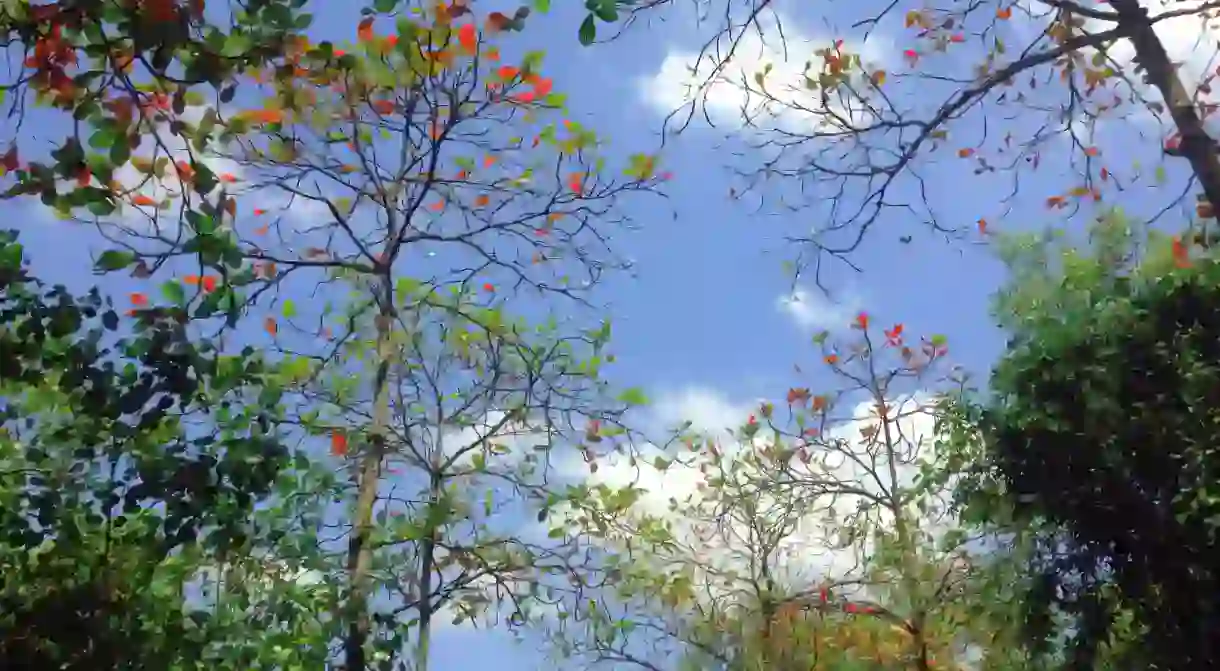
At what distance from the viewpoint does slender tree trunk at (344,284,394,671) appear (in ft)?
20.3

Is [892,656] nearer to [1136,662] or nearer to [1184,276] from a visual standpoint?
[1136,662]

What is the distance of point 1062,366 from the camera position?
28.5 ft

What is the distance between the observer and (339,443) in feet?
24.1

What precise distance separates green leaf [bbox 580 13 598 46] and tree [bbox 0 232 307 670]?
6.77ft

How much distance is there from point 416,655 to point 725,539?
7.58m

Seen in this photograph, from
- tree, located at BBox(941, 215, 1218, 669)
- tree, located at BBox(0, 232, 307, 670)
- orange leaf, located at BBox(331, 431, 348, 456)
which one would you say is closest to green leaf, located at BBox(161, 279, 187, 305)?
tree, located at BBox(0, 232, 307, 670)

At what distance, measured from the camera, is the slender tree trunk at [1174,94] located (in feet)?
17.8

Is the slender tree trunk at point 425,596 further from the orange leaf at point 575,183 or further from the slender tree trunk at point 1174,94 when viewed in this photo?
the slender tree trunk at point 1174,94

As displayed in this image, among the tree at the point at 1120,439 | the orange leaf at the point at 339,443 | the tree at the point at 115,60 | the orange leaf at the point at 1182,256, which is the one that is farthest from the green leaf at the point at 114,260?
the orange leaf at the point at 1182,256

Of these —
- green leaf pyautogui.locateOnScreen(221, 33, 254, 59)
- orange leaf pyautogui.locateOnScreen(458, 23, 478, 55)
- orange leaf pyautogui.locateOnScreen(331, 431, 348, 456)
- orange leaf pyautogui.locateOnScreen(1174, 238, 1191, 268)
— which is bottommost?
orange leaf pyautogui.locateOnScreen(331, 431, 348, 456)

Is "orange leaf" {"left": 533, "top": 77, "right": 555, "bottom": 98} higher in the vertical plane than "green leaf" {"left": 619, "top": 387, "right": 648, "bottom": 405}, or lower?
higher

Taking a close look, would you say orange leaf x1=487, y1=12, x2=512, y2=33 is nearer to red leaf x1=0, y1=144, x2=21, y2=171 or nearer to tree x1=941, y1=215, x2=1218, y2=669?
red leaf x1=0, y1=144, x2=21, y2=171

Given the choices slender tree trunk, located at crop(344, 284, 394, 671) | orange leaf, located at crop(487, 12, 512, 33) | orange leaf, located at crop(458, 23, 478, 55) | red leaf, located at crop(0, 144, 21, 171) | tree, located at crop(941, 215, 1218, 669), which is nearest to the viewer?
red leaf, located at crop(0, 144, 21, 171)

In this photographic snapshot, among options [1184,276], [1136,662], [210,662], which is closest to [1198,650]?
[1136,662]
